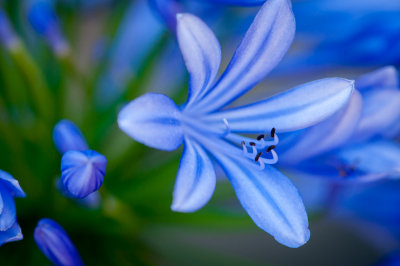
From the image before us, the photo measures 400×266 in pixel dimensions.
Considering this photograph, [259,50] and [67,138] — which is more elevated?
[259,50]

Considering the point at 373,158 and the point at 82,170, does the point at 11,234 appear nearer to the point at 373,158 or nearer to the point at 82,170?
the point at 82,170

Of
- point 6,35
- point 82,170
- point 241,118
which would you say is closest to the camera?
point 82,170

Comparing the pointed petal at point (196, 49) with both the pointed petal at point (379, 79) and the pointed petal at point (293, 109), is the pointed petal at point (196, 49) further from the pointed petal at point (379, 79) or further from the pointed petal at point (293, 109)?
the pointed petal at point (379, 79)

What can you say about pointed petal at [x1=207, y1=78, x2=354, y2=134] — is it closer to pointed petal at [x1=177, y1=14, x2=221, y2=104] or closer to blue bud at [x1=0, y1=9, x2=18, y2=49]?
pointed petal at [x1=177, y1=14, x2=221, y2=104]

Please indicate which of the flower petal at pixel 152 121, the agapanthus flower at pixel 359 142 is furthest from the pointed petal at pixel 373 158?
the flower petal at pixel 152 121

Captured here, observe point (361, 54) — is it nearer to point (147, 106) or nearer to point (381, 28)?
point (381, 28)

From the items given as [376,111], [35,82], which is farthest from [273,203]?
[35,82]
